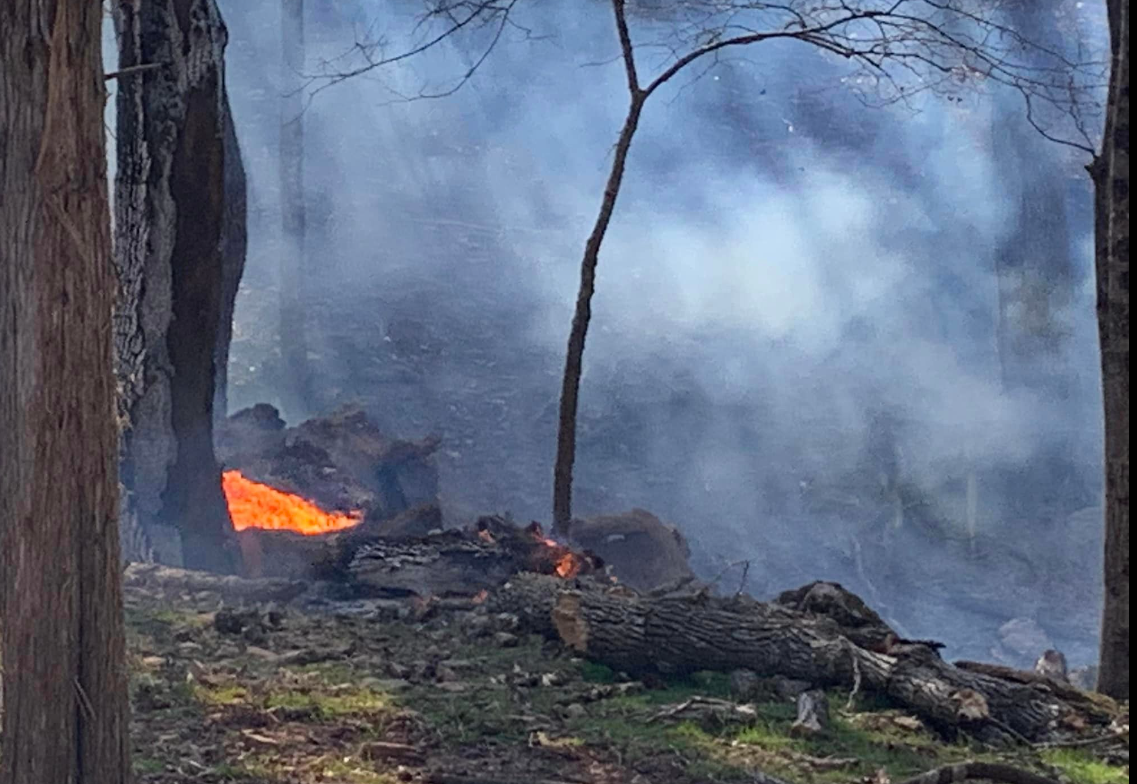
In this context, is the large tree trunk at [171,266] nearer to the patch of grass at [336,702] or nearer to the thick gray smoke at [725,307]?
the patch of grass at [336,702]

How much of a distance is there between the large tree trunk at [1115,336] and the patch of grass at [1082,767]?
1247 mm

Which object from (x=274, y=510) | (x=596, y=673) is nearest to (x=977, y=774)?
(x=596, y=673)

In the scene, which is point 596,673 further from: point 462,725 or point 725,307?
point 725,307

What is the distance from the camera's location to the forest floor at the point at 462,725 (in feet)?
15.6

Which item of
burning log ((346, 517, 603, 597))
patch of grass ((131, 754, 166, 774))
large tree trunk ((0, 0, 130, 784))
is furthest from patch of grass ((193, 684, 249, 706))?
burning log ((346, 517, 603, 597))

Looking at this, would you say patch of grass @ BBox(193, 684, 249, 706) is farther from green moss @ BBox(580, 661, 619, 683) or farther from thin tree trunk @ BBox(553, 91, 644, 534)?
thin tree trunk @ BBox(553, 91, 644, 534)

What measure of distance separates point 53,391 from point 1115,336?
506 cm

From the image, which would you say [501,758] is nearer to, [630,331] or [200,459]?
[200,459]

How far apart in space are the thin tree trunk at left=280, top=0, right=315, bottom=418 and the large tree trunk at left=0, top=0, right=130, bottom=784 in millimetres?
21006

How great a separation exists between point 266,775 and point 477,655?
6.52 ft

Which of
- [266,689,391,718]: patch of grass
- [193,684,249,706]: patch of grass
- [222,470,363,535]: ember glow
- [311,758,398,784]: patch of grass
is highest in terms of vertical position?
[222,470,363,535]: ember glow

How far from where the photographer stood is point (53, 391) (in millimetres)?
3600

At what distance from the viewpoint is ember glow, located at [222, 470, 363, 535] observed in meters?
10.7

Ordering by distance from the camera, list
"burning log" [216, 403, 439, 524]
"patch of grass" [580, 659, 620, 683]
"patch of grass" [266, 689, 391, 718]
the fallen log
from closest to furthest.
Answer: "patch of grass" [266, 689, 391, 718]
the fallen log
"patch of grass" [580, 659, 620, 683]
"burning log" [216, 403, 439, 524]
